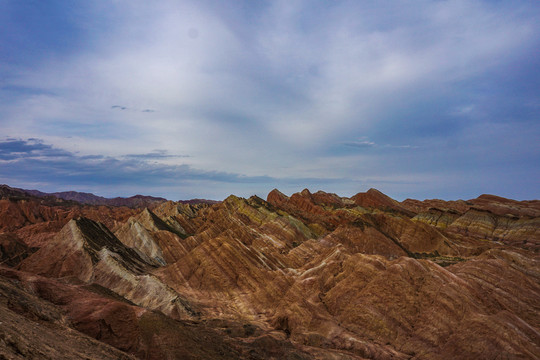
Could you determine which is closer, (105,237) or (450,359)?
(450,359)

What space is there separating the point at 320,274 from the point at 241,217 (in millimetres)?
54386

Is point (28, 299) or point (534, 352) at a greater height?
point (28, 299)

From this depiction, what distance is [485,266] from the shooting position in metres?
44.0

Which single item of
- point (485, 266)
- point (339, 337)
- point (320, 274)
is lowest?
point (339, 337)

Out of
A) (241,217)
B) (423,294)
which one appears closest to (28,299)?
(423,294)

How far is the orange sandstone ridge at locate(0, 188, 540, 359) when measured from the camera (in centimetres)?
2197

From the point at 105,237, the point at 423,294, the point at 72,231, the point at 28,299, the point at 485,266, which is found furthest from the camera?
the point at 105,237

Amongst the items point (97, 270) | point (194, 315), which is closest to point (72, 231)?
point (97, 270)

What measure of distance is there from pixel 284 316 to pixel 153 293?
18258 millimetres

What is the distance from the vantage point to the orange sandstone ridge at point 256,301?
21969 millimetres

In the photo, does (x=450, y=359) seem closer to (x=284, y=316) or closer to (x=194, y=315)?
(x=284, y=316)

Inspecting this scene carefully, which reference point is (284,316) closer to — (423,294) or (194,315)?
(194,315)

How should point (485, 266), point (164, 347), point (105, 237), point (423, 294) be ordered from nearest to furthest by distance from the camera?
1. point (164, 347)
2. point (423, 294)
3. point (485, 266)
4. point (105, 237)

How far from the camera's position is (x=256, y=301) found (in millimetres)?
46250
